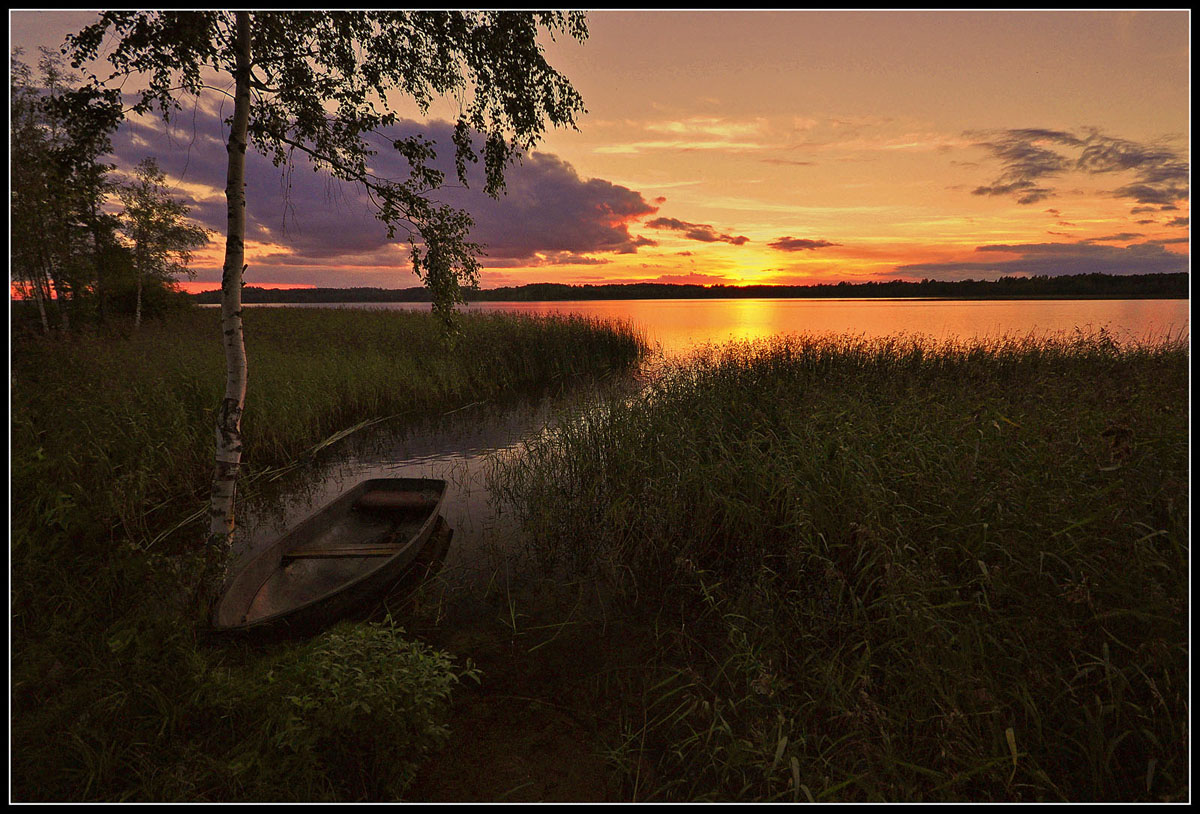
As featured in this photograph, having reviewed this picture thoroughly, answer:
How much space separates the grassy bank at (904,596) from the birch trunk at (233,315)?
3.76 m

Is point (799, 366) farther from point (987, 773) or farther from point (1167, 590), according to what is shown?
point (987, 773)

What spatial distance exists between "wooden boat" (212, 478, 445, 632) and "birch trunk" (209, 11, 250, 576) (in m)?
0.56

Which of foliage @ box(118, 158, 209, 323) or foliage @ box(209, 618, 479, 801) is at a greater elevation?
foliage @ box(118, 158, 209, 323)

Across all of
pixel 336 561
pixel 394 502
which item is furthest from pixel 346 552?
pixel 394 502

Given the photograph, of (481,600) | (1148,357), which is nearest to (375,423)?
(481,600)

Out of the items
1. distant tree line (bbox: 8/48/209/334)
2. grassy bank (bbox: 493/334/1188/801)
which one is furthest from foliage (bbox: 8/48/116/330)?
grassy bank (bbox: 493/334/1188/801)

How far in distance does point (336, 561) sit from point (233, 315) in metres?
3.17

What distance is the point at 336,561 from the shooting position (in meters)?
6.24

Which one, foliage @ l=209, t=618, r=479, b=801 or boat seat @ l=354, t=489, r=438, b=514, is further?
boat seat @ l=354, t=489, r=438, b=514

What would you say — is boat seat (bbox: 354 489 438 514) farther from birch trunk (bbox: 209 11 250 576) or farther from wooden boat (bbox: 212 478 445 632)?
birch trunk (bbox: 209 11 250 576)

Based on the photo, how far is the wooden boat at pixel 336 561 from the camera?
4711 mm

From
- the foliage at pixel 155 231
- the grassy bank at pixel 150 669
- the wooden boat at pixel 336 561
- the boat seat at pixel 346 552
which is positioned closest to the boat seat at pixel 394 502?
the wooden boat at pixel 336 561

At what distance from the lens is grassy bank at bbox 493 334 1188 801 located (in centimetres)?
270

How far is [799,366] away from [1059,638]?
10039mm
